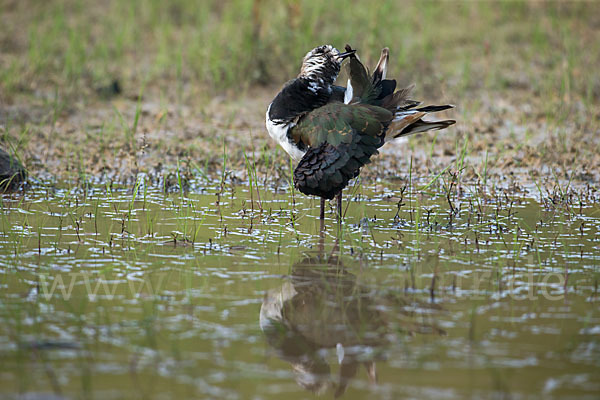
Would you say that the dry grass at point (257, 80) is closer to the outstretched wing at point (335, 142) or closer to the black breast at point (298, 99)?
the black breast at point (298, 99)

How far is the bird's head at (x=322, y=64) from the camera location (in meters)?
5.49

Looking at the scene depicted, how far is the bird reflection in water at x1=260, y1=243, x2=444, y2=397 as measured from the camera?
313 centimetres

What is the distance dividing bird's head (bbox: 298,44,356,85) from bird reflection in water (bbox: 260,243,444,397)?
67.6 inches

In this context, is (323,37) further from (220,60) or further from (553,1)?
(553,1)

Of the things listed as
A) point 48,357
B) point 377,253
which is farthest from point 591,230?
point 48,357

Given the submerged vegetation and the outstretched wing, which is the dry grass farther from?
the outstretched wing

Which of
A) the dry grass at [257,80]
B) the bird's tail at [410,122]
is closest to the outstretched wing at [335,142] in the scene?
the bird's tail at [410,122]

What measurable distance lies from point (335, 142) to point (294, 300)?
4.81ft

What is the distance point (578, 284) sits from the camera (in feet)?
13.3

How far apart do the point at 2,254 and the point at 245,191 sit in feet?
7.48

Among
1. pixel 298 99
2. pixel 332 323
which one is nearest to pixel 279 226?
pixel 298 99

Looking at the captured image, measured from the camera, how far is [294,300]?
386 centimetres

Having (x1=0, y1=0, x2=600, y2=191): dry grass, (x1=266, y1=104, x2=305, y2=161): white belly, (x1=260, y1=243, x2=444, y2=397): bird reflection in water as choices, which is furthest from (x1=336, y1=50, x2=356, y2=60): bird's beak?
(x1=260, y1=243, x2=444, y2=397): bird reflection in water

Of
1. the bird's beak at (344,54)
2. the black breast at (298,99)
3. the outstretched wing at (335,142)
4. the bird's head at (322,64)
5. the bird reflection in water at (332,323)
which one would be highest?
the bird's beak at (344,54)
